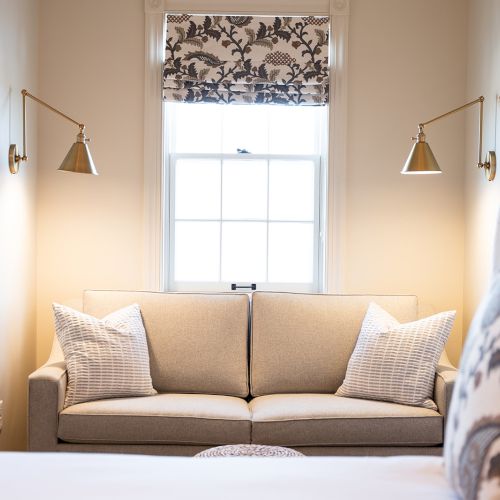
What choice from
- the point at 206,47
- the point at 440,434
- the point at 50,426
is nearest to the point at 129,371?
the point at 50,426

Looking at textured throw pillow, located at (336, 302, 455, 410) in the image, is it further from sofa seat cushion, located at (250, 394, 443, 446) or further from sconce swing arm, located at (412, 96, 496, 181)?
sconce swing arm, located at (412, 96, 496, 181)

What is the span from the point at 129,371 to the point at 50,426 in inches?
17.4

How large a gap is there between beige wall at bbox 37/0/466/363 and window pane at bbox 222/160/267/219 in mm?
507

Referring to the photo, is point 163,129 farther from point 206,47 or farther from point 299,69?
point 299,69

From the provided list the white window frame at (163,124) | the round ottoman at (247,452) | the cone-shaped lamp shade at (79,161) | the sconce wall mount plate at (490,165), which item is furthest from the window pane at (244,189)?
the round ottoman at (247,452)

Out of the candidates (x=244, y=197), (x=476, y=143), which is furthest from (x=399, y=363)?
(x=244, y=197)

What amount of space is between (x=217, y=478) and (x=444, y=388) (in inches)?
94.9

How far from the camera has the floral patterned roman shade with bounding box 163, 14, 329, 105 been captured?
416 centimetres

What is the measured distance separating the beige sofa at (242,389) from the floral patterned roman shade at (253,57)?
1196 mm

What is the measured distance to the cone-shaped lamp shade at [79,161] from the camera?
3582 mm

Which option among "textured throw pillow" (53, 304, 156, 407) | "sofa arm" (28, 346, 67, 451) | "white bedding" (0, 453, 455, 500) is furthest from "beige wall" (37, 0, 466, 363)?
"white bedding" (0, 453, 455, 500)

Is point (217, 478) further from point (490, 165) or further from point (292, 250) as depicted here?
point (292, 250)

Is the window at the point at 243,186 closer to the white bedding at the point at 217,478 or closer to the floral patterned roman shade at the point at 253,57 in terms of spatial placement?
the floral patterned roman shade at the point at 253,57

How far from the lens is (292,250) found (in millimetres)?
4316
